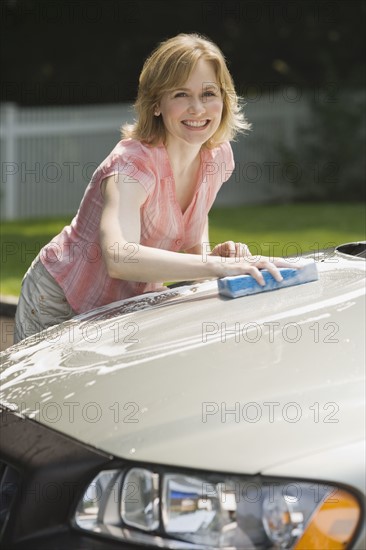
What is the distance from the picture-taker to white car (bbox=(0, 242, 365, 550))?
2.20 metres

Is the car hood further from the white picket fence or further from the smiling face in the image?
the white picket fence

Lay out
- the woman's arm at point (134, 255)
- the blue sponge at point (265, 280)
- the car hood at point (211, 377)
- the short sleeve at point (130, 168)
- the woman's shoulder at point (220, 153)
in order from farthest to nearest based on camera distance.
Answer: the woman's shoulder at point (220, 153)
the short sleeve at point (130, 168)
the woman's arm at point (134, 255)
the blue sponge at point (265, 280)
the car hood at point (211, 377)

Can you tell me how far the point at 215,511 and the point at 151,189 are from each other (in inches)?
67.6

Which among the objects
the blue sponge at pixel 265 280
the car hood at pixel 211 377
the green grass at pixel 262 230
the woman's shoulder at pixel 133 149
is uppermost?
the green grass at pixel 262 230

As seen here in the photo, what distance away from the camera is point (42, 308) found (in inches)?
155

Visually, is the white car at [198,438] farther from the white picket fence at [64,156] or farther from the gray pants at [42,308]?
the white picket fence at [64,156]

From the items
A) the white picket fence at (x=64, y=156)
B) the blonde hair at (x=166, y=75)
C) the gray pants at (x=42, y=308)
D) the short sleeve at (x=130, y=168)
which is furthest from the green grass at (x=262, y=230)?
the short sleeve at (x=130, y=168)

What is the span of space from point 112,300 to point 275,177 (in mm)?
11733

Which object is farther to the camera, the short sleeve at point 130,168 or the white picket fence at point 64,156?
the white picket fence at point 64,156

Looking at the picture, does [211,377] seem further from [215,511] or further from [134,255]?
[134,255]

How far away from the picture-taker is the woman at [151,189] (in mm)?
3738

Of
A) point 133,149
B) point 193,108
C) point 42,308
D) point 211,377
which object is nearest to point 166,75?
point 193,108

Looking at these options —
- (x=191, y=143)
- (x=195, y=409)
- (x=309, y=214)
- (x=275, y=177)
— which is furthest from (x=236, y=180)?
(x=195, y=409)

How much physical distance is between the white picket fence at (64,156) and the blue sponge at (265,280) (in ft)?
33.6
